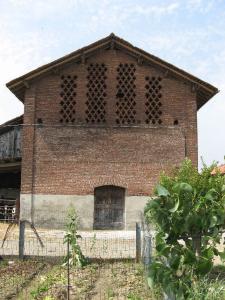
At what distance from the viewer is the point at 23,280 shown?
9.73 metres

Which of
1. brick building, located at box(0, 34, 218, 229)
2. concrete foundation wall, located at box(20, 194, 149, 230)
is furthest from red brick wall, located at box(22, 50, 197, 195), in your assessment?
concrete foundation wall, located at box(20, 194, 149, 230)

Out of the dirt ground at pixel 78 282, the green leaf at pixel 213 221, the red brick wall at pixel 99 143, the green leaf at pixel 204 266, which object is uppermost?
the red brick wall at pixel 99 143

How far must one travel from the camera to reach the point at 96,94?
20.3 m

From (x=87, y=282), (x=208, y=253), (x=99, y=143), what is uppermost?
(x=99, y=143)

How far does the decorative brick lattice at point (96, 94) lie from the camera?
2020 cm

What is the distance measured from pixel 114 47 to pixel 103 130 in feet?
12.5

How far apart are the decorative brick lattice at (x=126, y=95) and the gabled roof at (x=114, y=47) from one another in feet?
2.36

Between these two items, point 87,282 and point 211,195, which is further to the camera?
point 87,282

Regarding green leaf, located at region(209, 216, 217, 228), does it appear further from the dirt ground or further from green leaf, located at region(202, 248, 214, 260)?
the dirt ground

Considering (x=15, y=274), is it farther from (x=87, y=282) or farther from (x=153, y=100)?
(x=153, y=100)

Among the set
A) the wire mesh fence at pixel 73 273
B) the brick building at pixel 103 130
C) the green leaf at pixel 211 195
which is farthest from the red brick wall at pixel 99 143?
the green leaf at pixel 211 195

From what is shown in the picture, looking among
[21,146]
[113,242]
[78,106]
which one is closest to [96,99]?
[78,106]

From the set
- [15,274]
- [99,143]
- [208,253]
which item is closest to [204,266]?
[208,253]

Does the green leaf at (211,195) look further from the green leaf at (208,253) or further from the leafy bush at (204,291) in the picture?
the leafy bush at (204,291)
